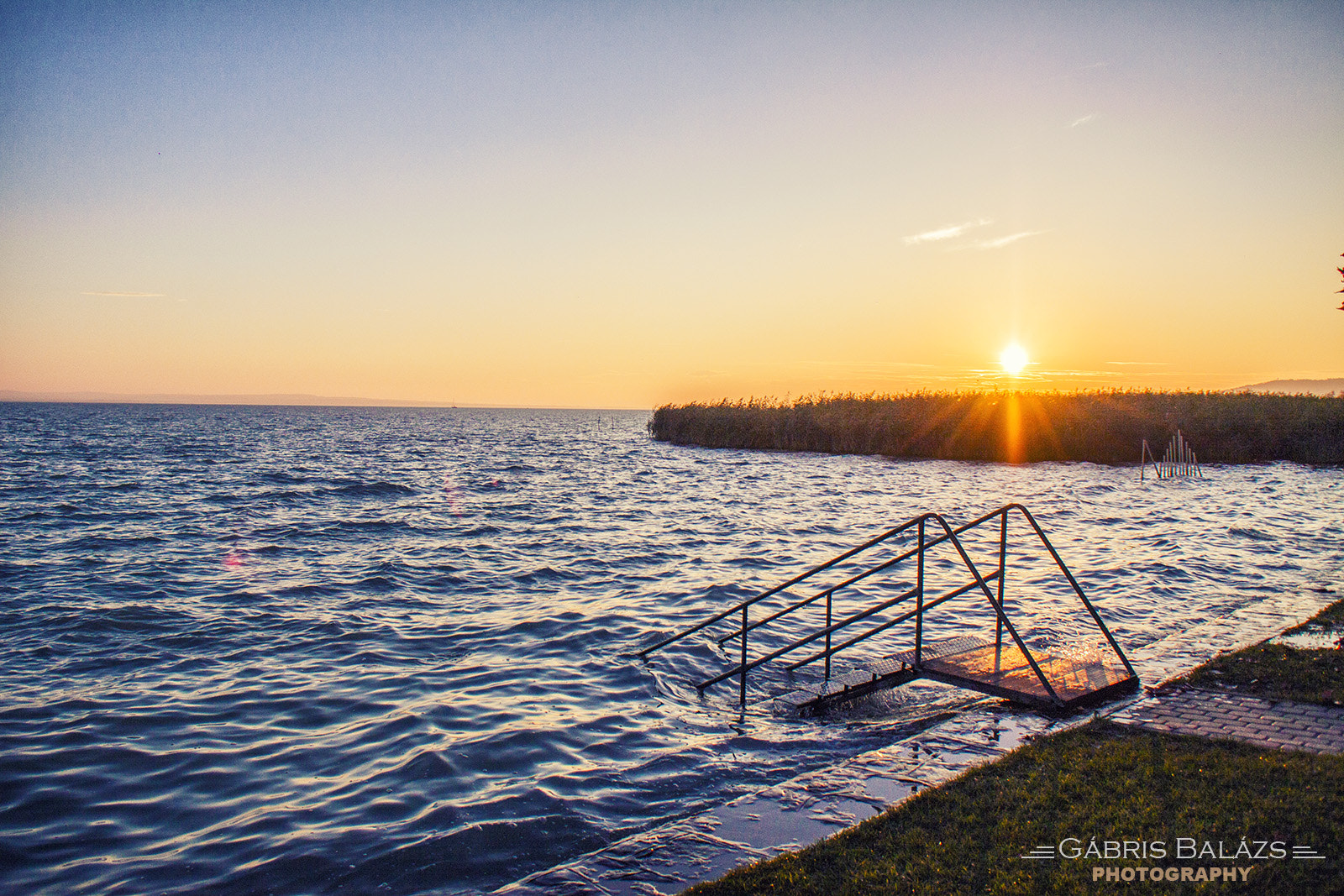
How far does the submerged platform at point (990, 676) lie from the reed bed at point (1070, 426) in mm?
37335

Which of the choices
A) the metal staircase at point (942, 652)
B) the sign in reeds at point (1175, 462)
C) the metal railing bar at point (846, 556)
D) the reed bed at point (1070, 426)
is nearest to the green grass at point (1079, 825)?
the metal staircase at point (942, 652)

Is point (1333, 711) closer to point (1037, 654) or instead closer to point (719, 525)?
point (1037, 654)

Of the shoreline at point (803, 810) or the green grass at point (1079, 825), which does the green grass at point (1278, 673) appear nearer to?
the shoreline at point (803, 810)

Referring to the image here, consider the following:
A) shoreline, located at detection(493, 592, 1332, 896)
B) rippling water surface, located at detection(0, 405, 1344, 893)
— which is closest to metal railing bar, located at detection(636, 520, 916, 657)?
rippling water surface, located at detection(0, 405, 1344, 893)

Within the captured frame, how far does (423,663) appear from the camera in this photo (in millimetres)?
10875

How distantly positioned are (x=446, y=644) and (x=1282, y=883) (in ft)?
33.7

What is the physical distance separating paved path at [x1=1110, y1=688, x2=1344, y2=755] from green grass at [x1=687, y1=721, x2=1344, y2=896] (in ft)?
1.34

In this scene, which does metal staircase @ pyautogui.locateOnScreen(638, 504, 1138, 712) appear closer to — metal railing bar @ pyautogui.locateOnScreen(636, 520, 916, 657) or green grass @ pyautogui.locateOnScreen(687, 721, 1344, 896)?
metal railing bar @ pyautogui.locateOnScreen(636, 520, 916, 657)

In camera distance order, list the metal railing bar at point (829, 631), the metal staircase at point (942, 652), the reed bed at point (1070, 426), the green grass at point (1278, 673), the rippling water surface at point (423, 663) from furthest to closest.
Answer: the reed bed at point (1070, 426), the metal railing bar at point (829, 631), the metal staircase at point (942, 652), the green grass at point (1278, 673), the rippling water surface at point (423, 663)

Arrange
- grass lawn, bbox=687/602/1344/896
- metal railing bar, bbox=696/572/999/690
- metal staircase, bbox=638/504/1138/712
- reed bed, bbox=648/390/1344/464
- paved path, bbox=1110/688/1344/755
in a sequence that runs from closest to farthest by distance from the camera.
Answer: grass lawn, bbox=687/602/1344/896 → paved path, bbox=1110/688/1344/755 → metal staircase, bbox=638/504/1138/712 → metal railing bar, bbox=696/572/999/690 → reed bed, bbox=648/390/1344/464

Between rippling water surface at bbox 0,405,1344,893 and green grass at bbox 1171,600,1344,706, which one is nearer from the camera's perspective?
rippling water surface at bbox 0,405,1344,893

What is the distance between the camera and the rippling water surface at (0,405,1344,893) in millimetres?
6336

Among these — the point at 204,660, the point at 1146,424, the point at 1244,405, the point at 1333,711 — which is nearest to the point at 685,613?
the point at 204,660

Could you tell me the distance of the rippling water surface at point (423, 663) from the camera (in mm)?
6336
